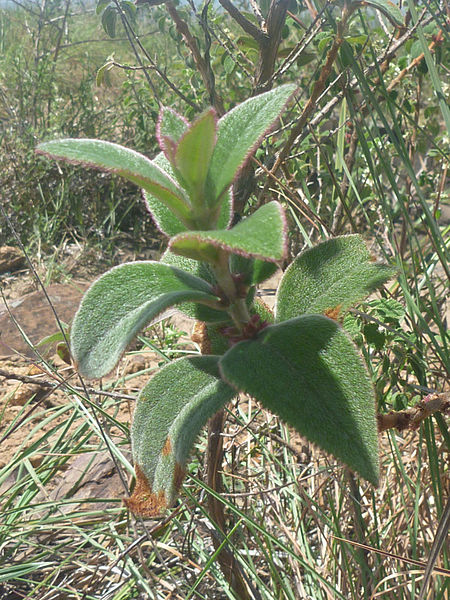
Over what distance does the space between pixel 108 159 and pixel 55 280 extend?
2.38 m

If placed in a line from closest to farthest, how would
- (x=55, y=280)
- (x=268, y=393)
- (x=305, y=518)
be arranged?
1. (x=268, y=393)
2. (x=305, y=518)
3. (x=55, y=280)

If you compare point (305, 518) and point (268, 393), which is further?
point (305, 518)

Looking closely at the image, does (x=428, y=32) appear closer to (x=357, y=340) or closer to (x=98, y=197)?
(x=357, y=340)

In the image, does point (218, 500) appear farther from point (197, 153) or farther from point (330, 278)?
point (197, 153)

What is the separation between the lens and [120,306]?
59 cm

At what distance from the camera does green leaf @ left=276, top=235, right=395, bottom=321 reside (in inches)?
26.7

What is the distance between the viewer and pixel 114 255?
3.09 metres

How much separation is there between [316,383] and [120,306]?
195 mm

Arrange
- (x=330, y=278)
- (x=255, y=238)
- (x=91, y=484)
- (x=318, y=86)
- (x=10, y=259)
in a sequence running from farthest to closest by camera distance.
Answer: (x=10, y=259), (x=91, y=484), (x=318, y=86), (x=330, y=278), (x=255, y=238)

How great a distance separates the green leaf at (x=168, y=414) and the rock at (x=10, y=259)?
7.97 ft

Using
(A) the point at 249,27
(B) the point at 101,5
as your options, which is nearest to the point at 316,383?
(A) the point at 249,27

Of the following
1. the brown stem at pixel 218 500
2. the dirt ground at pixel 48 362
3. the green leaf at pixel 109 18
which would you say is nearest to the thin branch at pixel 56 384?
the dirt ground at pixel 48 362

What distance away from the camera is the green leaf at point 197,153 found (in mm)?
531

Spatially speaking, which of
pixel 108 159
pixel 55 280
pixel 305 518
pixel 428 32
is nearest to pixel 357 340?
pixel 305 518
